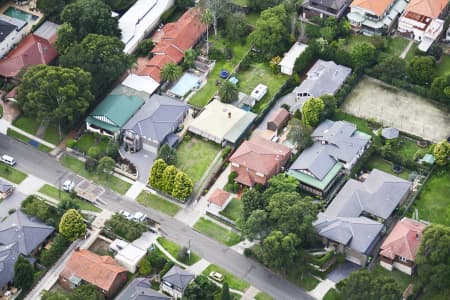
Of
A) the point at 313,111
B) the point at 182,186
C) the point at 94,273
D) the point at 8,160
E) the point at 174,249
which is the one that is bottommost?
the point at 94,273

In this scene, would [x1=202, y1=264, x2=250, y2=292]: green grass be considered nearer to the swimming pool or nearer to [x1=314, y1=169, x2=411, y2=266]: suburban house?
[x1=314, y1=169, x2=411, y2=266]: suburban house

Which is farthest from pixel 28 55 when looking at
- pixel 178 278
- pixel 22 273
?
pixel 178 278

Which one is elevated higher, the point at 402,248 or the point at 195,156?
the point at 195,156

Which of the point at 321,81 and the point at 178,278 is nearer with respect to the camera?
the point at 178,278

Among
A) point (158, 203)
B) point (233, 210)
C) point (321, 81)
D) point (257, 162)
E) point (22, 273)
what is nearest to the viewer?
point (22, 273)

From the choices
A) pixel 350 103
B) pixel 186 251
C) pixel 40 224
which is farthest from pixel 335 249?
pixel 40 224

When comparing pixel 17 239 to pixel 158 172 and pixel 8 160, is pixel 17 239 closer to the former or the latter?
pixel 8 160

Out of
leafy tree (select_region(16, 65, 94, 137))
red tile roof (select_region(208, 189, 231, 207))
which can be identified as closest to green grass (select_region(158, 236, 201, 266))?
red tile roof (select_region(208, 189, 231, 207))
